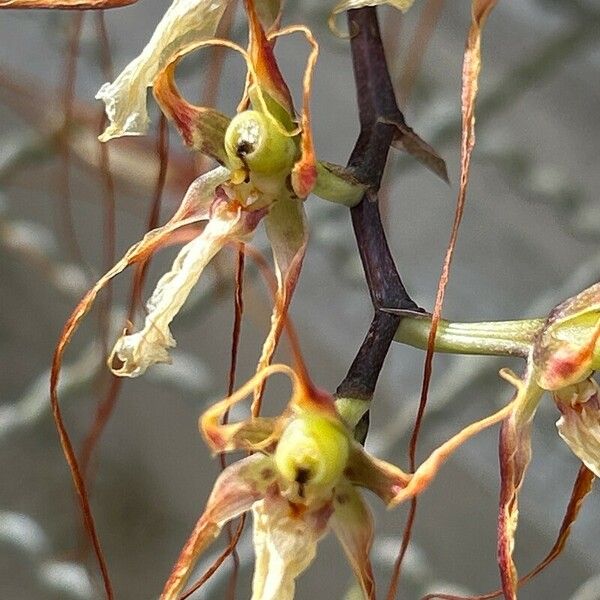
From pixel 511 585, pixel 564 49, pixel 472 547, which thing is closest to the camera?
pixel 511 585

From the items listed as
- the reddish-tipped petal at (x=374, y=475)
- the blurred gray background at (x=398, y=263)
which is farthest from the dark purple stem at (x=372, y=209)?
the blurred gray background at (x=398, y=263)

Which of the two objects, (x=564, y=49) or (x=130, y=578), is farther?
(x=130, y=578)

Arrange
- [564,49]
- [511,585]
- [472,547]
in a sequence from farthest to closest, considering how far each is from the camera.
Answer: [472,547]
[564,49]
[511,585]

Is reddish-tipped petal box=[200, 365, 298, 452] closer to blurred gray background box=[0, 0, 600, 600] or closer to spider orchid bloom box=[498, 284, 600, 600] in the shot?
spider orchid bloom box=[498, 284, 600, 600]

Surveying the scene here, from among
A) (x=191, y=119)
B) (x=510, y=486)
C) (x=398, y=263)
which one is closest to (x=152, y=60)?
(x=191, y=119)

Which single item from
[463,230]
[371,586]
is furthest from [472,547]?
[371,586]

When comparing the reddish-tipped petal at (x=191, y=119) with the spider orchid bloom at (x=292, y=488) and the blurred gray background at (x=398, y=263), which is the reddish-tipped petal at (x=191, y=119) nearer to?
the spider orchid bloom at (x=292, y=488)

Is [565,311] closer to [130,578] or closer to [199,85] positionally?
[199,85]
